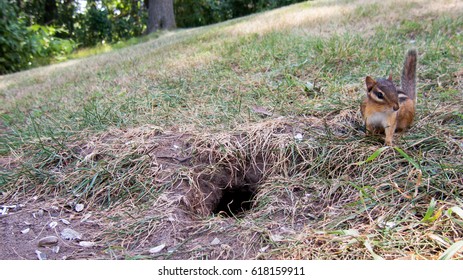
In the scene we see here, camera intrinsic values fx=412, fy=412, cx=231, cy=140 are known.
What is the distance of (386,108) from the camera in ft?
7.61

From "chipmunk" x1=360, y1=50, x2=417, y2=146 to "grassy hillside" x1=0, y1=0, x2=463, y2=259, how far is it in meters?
0.09

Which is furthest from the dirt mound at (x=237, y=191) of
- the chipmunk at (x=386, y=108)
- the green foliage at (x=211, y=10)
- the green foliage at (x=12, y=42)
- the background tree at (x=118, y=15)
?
the green foliage at (x=211, y=10)

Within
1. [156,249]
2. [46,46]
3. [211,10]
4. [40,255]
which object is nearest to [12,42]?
[46,46]

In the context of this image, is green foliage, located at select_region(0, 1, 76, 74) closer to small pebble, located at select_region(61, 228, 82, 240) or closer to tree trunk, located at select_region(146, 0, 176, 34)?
tree trunk, located at select_region(146, 0, 176, 34)

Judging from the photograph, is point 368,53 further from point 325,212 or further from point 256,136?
point 325,212

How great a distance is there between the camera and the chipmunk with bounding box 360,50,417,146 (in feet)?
7.53

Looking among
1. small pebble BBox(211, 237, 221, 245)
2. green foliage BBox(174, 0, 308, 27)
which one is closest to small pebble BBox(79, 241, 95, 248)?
small pebble BBox(211, 237, 221, 245)

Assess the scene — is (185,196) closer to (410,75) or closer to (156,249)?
(156,249)

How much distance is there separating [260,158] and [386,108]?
83 cm

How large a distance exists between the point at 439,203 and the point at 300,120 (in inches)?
45.3

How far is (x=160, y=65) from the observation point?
16.2 ft

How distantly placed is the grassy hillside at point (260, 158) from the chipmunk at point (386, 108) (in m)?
0.09

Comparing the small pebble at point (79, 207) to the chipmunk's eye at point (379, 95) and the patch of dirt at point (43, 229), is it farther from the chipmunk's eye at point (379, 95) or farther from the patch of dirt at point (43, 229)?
the chipmunk's eye at point (379, 95)

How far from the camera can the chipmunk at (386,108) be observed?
229 cm
